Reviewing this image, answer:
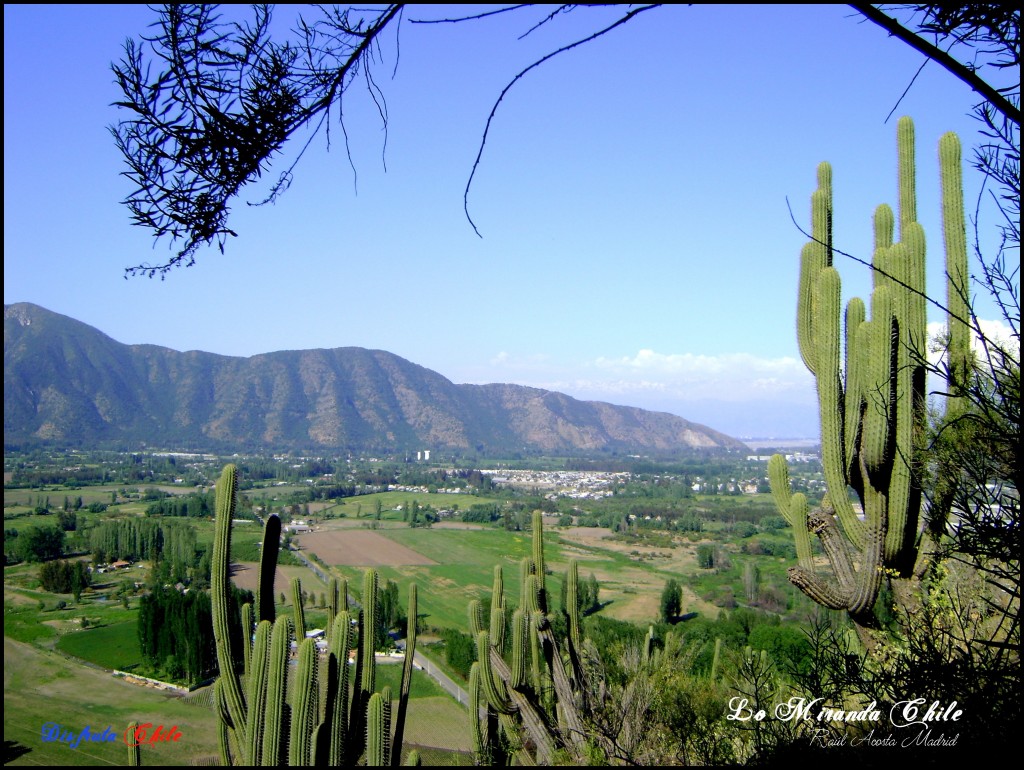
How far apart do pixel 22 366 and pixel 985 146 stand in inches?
4317

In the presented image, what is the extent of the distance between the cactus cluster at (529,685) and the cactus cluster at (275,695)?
54.7 inches

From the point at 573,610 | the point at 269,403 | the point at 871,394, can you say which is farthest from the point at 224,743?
the point at 269,403

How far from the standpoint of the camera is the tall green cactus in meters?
5.12

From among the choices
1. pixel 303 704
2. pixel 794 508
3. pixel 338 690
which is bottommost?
pixel 338 690

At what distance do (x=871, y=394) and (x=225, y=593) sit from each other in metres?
4.57

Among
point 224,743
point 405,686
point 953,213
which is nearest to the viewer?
point 953,213

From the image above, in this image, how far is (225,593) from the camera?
4801 mm

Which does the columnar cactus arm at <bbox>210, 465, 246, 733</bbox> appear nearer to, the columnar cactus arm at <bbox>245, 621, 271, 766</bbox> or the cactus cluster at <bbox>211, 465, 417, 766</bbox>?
the cactus cluster at <bbox>211, 465, 417, 766</bbox>

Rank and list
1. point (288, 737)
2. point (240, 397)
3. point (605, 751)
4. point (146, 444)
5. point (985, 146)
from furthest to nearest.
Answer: point (240, 397)
point (146, 444)
point (605, 751)
point (288, 737)
point (985, 146)

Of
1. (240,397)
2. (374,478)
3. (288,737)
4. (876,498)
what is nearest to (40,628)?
(288,737)

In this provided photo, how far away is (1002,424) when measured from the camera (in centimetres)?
242

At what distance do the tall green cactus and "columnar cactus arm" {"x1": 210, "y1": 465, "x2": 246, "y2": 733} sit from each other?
4262mm

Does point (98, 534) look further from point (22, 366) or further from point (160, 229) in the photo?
point (22, 366)

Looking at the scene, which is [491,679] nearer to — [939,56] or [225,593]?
[225,593]
